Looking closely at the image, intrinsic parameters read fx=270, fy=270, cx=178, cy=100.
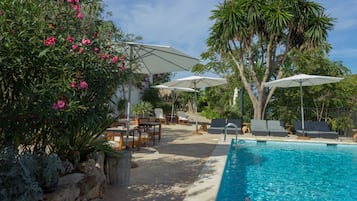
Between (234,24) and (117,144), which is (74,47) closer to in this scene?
(117,144)

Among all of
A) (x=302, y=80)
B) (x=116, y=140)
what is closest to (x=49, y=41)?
(x=116, y=140)

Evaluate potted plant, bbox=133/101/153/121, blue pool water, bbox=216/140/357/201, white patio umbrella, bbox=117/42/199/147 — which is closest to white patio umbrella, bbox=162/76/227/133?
blue pool water, bbox=216/140/357/201

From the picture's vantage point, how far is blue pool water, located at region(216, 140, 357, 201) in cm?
520

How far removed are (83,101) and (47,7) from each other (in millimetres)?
1200

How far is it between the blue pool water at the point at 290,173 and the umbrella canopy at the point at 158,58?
3085 millimetres

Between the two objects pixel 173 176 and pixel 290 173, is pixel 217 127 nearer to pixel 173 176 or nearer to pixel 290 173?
pixel 290 173

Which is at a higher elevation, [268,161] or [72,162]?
[72,162]

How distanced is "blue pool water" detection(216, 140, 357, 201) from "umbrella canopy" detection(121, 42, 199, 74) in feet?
10.1

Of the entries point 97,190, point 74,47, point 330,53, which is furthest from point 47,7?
point 330,53

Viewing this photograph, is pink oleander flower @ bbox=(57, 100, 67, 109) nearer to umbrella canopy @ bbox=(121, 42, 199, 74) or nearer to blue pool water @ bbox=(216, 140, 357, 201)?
blue pool water @ bbox=(216, 140, 357, 201)

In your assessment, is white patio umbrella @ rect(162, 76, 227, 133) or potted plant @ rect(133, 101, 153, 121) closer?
white patio umbrella @ rect(162, 76, 227, 133)

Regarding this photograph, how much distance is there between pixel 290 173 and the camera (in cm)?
681

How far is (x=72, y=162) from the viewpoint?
12.5ft

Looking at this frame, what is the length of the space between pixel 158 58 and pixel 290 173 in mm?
4562
